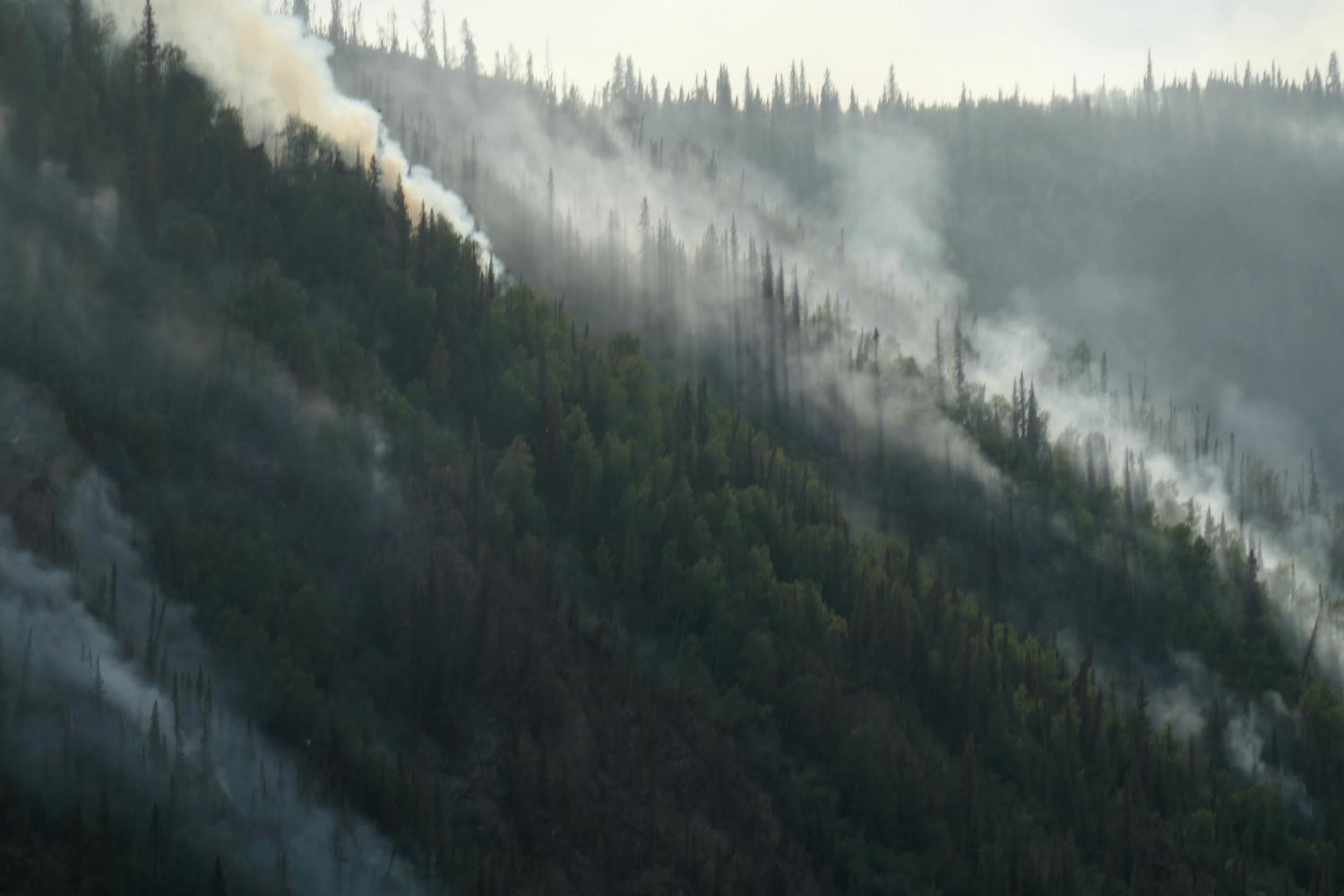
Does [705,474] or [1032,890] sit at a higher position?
[705,474]

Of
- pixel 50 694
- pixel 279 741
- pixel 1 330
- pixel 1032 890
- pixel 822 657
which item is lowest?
pixel 1032 890

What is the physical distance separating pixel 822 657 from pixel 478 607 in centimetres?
3649

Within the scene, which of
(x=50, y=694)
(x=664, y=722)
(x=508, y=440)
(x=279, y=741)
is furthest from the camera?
(x=508, y=440)

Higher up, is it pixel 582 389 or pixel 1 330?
pixel 1 330

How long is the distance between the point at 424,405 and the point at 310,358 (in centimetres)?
1348

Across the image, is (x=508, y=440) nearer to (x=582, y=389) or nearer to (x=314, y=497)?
(x=582, y=389)

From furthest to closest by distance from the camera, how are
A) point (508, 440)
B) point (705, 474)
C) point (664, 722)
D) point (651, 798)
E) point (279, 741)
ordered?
point (705, 474), point (508, 440), point (664, 722), point (651, 798), point (279, 741)

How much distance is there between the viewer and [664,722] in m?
137

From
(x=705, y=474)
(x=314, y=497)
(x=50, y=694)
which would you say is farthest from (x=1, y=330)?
(x=705, y=474)

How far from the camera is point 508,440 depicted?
16600 centimetres

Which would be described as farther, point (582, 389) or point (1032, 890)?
point (582, 389)

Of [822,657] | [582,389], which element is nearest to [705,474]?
[582,389]

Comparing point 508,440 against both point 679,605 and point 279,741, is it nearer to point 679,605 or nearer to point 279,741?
point 679,605

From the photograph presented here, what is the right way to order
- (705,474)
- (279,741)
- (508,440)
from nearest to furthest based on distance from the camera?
(279,741) → (508,440) → (705,474)
